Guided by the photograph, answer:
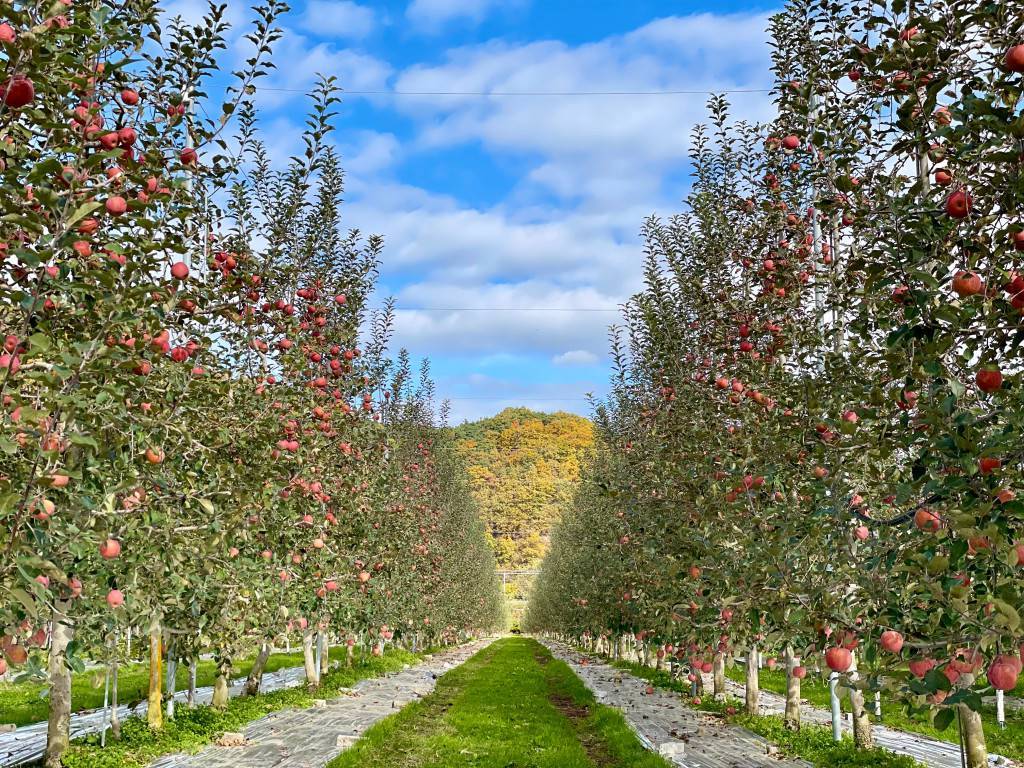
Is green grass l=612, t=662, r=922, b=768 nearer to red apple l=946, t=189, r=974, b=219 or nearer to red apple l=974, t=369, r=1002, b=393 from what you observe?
red apple l=974, t=369, r=1002, b=393

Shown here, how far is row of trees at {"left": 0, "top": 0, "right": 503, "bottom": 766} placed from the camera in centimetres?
374

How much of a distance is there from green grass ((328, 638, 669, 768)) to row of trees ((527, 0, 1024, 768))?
6.90 feet

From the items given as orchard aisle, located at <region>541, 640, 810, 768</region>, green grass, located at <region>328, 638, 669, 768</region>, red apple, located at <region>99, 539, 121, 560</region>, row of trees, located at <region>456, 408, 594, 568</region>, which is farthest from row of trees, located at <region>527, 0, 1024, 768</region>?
row of trees, located at <region>456, 408, 594, 568</region>

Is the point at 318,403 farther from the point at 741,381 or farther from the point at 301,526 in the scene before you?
the point at 741,381

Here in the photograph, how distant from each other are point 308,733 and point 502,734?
3.26m

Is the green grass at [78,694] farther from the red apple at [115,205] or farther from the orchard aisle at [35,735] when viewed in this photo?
the red apple at [115,205]

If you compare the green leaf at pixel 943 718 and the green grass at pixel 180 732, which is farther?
the green grass at pixel 180 732

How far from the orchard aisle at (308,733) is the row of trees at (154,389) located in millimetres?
1330

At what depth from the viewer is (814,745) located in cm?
1123

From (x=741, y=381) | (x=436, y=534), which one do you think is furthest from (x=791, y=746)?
(x=436, y=534)

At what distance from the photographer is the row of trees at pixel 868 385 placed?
3.28 metres

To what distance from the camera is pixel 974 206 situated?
381 centimetres

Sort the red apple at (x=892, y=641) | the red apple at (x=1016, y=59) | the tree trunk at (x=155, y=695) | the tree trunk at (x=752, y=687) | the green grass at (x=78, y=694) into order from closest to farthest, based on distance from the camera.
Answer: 1. the red apple at (x=1016, y=59)
2. the red apple at (x=892, y=641)
3. the tree trunk at (x=155, y=695)
4. the green grass at (x=78, y=694)
5. the tree trunk at (x=752, y=687)

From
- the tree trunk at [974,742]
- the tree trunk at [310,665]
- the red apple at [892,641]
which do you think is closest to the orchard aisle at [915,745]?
the tree trunk at [974,742]
